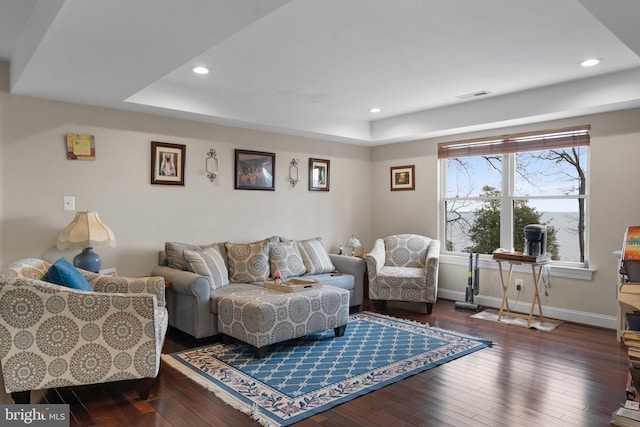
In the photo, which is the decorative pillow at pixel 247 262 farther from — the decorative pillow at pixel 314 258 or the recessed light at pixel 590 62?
the recessed light at pixel 590 62

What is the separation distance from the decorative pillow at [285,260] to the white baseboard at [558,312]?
5.71ft

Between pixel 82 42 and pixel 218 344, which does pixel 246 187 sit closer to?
pixel 218 344

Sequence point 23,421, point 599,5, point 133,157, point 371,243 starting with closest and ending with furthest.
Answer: point 599,5, point 23,421, point 133,157, point 371,243

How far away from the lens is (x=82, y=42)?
2.44 meters

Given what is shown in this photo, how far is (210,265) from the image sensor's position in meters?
4.08

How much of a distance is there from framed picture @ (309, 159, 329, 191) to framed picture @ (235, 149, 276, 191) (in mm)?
591

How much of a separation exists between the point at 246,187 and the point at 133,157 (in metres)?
1.28

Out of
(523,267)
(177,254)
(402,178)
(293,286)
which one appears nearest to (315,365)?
(293,286)

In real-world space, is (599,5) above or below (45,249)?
above

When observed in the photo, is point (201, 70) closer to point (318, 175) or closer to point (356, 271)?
point (318, 175)

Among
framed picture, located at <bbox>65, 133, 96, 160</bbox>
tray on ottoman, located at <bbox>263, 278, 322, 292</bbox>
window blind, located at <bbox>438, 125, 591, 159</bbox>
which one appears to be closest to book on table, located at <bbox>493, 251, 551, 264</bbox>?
window blind, located at <bbox>438, 125, 591, 159</bbox>

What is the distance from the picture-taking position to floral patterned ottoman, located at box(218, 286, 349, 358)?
3.39 m

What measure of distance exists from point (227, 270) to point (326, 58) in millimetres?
2286

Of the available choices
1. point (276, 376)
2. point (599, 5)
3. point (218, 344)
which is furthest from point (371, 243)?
point (599, 5)
